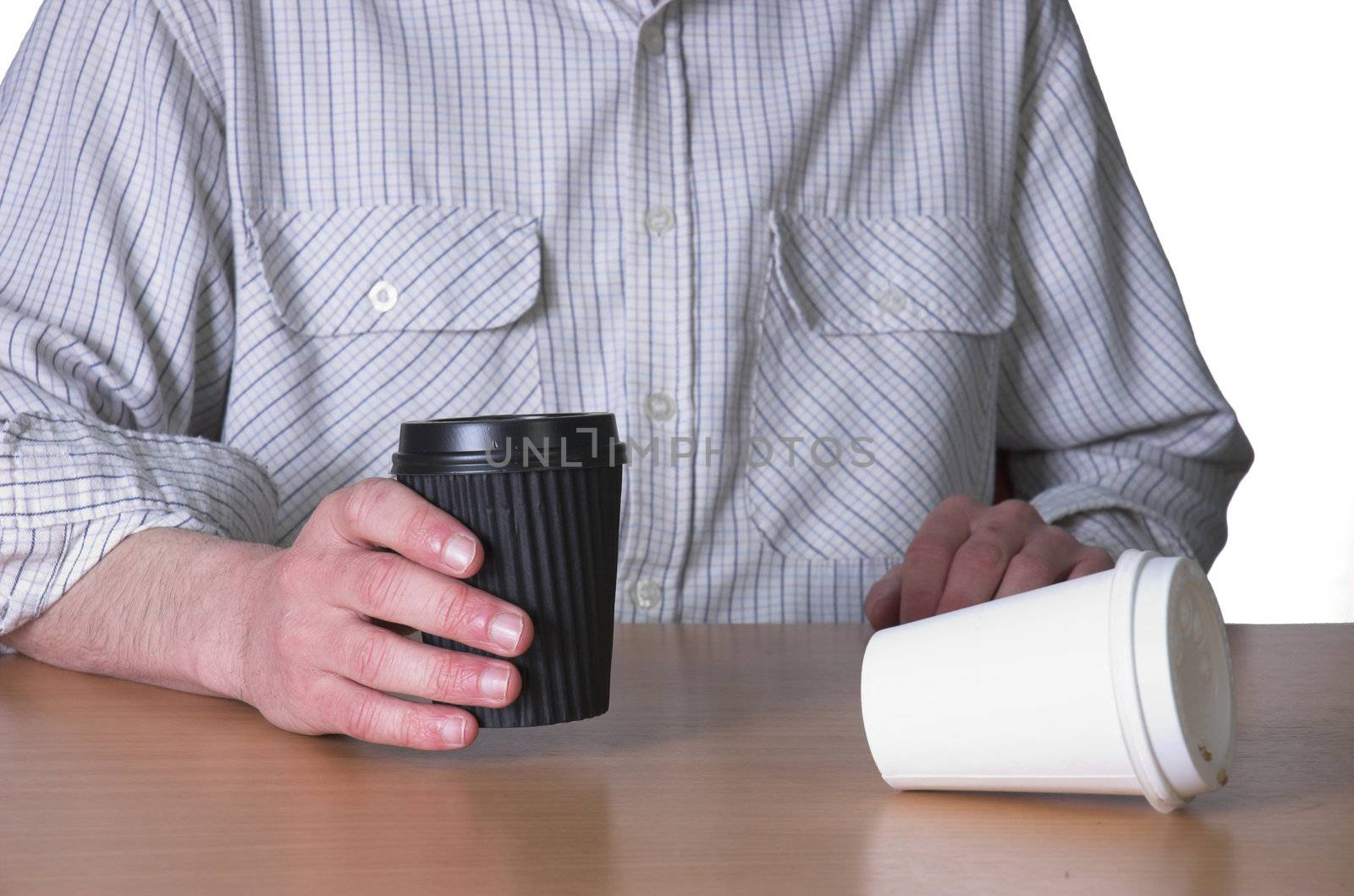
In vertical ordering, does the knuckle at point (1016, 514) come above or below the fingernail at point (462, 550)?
below

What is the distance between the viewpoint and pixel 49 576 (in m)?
0.91

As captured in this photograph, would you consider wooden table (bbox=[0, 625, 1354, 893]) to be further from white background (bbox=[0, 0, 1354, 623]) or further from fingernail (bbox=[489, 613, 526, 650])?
white background (bbox=[0, 0, 1354, 623])

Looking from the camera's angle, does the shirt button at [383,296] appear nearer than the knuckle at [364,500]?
No

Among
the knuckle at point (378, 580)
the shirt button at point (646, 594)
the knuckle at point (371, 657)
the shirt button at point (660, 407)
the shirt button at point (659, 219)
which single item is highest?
the shirt button at point (659, 219)

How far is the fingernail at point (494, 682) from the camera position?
0.60 m

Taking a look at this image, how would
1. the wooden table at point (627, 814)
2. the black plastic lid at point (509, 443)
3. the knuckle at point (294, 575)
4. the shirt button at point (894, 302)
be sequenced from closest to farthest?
the wooden table at point (627, 814)
the black plastic lid at point (509, 443)
the knuckle at point (294, 575)
the shirt button at point (894, 302)

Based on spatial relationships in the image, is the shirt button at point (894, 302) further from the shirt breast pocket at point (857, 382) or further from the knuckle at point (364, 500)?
the knuckle at point (364, 500)

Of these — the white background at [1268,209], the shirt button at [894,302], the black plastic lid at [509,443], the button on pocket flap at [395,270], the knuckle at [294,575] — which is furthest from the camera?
the white background at [1268,209]

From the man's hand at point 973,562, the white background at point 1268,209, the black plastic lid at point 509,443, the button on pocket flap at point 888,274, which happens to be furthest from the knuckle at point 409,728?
the white background at point 1268,209

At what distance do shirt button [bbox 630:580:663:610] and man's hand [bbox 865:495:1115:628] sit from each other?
33cm

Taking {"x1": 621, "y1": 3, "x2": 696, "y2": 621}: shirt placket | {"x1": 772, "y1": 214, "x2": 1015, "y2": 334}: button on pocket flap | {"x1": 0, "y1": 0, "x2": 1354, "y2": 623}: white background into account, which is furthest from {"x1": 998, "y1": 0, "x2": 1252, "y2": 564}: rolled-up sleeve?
{"x1": 0, "y1": 0, "x2": 1354, "y2": 623}: white background

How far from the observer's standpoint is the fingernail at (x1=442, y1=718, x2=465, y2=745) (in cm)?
61

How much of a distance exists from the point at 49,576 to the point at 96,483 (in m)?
0.07

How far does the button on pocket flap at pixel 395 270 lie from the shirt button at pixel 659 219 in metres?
0.11
